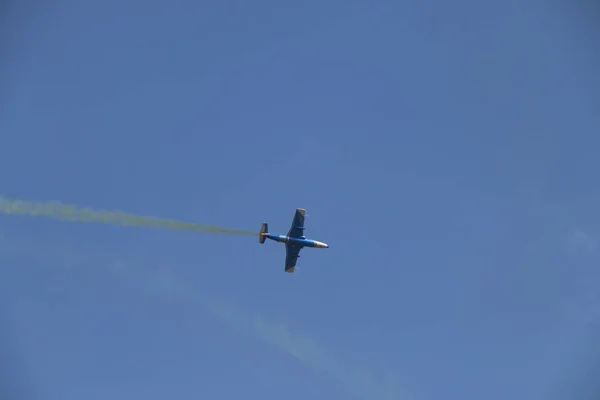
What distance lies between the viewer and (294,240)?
338 feet

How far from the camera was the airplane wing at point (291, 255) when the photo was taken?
10406 centimetres

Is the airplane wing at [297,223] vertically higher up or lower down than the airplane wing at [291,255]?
higher up

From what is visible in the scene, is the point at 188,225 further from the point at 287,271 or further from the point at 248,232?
the point at 287,271

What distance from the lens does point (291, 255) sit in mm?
104625

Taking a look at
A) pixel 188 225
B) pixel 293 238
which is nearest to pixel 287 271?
pixel 293 238

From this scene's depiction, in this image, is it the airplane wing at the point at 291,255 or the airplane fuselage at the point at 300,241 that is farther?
the airplane wing at the point at 291,255

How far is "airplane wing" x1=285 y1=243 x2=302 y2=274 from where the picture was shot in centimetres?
10406

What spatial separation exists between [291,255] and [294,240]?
2801mm

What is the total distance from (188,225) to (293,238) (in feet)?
64.8

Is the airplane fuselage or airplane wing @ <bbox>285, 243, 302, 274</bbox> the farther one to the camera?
airplane wing @ <bbox>285, 243, 302, 274</bbox>

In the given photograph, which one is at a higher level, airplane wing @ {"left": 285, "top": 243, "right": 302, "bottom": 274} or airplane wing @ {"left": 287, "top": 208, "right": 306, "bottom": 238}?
airplane wing @ {"left": 287, "top": 208, "right": 306, "bottom": 238}

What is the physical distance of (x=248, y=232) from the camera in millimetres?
96312

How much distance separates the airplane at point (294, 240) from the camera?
332 ft

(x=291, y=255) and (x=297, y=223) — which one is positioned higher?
A: (x=297, y=223)
